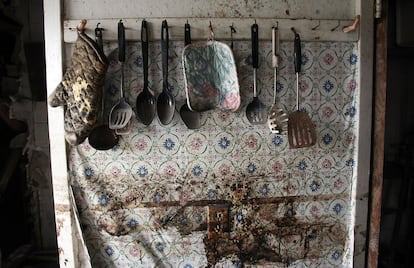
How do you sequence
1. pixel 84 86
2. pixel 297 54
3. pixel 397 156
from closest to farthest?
1. pixel 84 86
2. pixel 297 54
3. pixel 397 156

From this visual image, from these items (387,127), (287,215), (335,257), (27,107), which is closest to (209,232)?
(287,215)

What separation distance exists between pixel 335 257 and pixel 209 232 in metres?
0.53

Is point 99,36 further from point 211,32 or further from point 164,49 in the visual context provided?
point 211,32

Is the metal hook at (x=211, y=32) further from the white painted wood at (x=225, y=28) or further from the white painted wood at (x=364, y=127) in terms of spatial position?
the white painted wood at (x=364, y=127)

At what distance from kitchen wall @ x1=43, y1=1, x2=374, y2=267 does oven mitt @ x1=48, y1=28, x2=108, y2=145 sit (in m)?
0.10

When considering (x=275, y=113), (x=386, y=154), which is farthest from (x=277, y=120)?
(x=386, y=154)

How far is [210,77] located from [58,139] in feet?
2.00

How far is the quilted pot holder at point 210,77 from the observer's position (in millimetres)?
1010

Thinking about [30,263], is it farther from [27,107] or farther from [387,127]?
[387,127]

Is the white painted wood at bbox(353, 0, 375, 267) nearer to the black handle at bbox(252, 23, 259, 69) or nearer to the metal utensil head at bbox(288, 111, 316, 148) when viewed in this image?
the metal utensil head at bbox(288, 111, 316, 148)

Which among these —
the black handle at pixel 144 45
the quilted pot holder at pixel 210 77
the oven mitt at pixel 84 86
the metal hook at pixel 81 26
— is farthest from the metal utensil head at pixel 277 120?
the metal hook at pixel 81 26

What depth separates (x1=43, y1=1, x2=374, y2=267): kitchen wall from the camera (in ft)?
3.44

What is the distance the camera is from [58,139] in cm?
104

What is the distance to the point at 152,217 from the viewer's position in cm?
107
